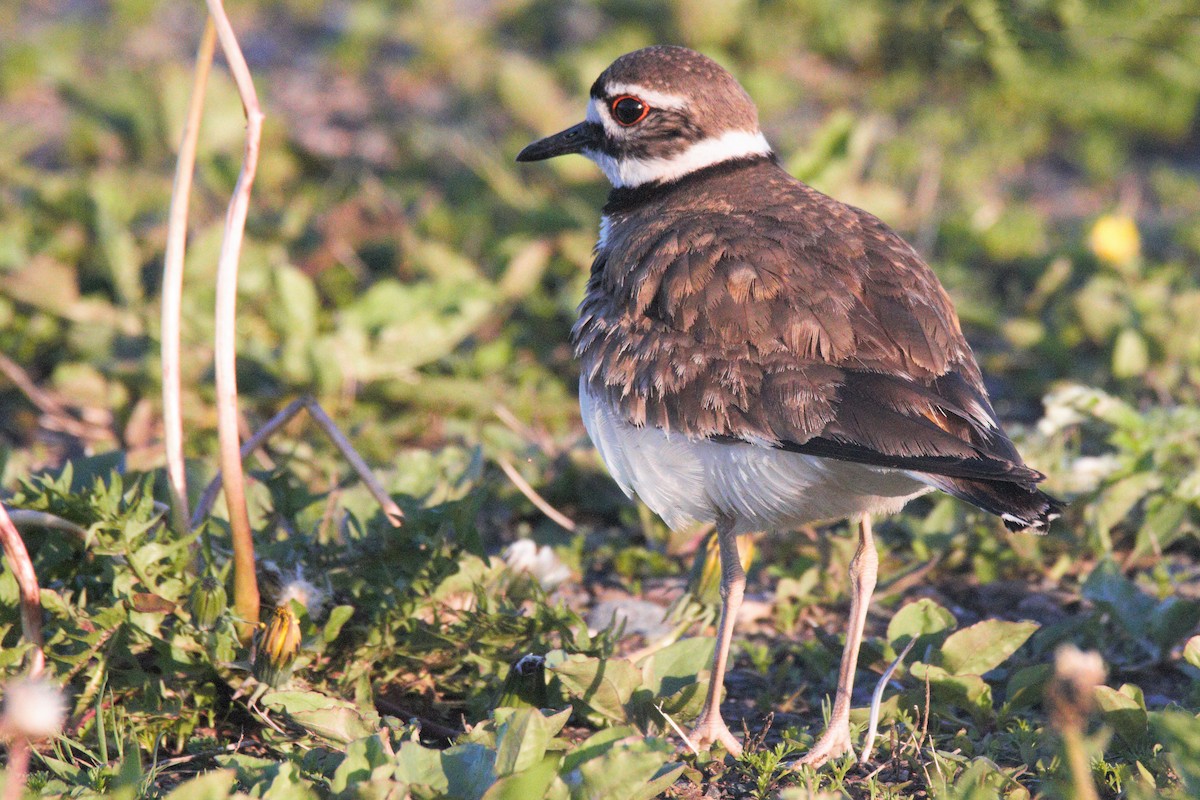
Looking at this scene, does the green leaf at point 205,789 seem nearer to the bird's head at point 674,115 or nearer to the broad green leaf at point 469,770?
the broad green leaf at point 469,770

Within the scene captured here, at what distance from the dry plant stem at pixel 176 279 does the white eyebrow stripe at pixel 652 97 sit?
1.51 m

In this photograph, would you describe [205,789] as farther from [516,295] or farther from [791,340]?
[516,295]

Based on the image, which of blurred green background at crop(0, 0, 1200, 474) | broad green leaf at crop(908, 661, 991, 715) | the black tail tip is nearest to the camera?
the black tail tip

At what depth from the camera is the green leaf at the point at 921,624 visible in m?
3.47

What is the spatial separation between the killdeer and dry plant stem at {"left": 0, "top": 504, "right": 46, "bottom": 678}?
4.74ft

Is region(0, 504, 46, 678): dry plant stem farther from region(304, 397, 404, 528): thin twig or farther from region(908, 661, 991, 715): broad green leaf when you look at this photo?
region(908, 661, 991, 715): broad green leaf

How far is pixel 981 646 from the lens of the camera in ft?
10.9

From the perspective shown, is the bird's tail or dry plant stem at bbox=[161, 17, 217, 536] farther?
dry plant stem at bbox=[161, 17, 217, 536]

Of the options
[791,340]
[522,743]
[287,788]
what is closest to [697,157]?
[791,340]

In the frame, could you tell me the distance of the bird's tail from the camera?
2760 mm

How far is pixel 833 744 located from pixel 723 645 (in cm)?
36

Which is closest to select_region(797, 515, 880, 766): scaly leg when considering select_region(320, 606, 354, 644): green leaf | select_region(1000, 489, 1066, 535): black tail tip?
select_region(1000, 489, 1066, 535): black tail tip

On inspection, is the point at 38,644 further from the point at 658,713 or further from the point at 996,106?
the point at 996,106

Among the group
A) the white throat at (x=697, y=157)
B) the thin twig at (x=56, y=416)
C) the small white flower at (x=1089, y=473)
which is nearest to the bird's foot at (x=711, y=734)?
the small white flower at (x=1089, y=473)
